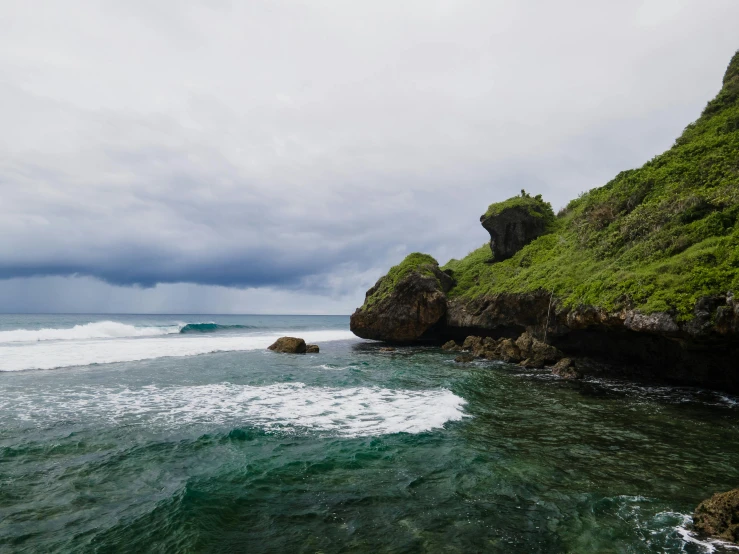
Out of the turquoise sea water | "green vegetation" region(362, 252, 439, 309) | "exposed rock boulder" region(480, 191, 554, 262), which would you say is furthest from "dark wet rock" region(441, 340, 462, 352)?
the turquoise sea water

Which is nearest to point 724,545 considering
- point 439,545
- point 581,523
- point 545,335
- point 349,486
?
point 581,523

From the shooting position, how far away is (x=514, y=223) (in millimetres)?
37812

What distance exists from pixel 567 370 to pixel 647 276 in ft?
21.7

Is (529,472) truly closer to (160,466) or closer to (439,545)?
(439,545)

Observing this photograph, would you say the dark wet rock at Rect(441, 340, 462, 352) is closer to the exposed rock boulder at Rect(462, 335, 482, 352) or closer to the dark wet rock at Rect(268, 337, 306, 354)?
the exposed rock boulder at Rect(462, 335, 482, 352)

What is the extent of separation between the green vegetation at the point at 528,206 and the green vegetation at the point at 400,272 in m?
7.66

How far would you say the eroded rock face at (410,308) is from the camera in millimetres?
37125

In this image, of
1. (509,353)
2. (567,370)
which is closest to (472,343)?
(509,353)

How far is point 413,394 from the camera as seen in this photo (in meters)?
17.1

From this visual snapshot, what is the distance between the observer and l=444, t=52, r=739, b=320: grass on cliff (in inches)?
607

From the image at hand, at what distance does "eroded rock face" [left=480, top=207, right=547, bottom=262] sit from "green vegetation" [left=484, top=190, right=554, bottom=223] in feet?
0.90

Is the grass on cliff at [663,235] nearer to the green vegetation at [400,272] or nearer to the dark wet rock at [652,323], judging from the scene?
the dark wet rock at [652,323]

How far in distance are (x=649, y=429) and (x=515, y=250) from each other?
90.6 ft

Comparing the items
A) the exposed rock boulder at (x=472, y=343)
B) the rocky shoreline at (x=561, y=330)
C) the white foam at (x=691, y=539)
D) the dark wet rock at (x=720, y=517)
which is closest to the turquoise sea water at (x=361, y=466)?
the white foam at (x=691, y=539)
